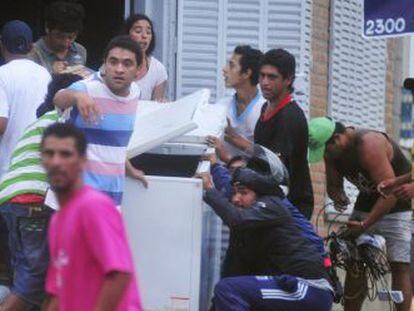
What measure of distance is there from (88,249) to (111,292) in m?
0.19

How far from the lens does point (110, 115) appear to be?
23.8 feet

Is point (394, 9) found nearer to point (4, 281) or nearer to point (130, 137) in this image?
point (130, 137)

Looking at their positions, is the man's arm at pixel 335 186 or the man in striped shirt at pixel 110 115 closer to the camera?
the man in striped shirt at pixel 110 115

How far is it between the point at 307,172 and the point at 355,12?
4142 mm

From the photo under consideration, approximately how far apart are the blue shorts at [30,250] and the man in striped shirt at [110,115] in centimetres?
39

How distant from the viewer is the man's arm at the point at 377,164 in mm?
9242

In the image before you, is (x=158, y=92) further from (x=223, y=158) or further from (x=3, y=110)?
(x=3, y=110)

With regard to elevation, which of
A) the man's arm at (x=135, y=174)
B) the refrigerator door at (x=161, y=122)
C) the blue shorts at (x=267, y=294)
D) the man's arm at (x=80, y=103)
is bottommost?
the blue shorts at (x=267, y=294)

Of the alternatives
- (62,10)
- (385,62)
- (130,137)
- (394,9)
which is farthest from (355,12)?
(130,137)

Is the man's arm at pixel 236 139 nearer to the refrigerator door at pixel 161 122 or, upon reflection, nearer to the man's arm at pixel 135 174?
the refrigerator door at pixel 161 122

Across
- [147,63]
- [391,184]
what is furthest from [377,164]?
[147,63]

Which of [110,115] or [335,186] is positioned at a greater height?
[110,115]

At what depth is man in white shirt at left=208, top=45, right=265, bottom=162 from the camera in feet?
28.9

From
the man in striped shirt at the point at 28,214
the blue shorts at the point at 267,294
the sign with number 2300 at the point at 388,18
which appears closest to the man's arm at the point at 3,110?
the man in striped shirt at the point at 28,214
